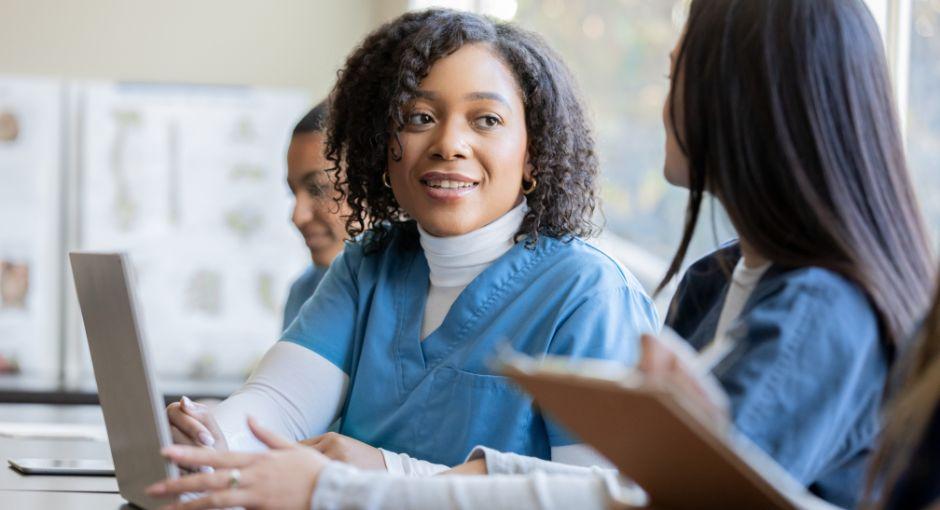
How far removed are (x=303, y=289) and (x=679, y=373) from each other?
5.68 ft

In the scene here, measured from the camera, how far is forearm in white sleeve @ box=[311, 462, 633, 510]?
42.7 inches

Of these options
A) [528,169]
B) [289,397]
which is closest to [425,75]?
[528,169]

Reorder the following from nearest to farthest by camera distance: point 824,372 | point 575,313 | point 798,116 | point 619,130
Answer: point 824,372 → point 798,116 → point 575,313 → point 619,130

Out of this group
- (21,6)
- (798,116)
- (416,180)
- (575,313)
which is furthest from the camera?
(21,6)

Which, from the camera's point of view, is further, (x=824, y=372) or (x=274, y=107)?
(x=274, y=107)

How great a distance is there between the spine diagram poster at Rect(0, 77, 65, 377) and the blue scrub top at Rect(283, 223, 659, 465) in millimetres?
2132

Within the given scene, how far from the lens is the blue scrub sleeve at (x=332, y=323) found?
6.05ft

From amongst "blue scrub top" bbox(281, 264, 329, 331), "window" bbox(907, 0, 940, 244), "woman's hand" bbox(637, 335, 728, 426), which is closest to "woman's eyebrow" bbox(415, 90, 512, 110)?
"blue scrub top" bbox(281, 264, 329, 331)

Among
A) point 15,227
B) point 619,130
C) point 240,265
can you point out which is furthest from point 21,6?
point 619,130

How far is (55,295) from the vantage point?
3787 mm

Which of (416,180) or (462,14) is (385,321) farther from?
(462,14)

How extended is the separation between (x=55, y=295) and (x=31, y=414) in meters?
0.48

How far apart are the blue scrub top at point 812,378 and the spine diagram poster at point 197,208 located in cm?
283

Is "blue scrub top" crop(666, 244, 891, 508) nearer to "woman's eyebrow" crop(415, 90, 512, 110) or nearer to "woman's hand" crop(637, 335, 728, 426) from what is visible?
"woman's hand" crop(637, 335, 728, 426)
